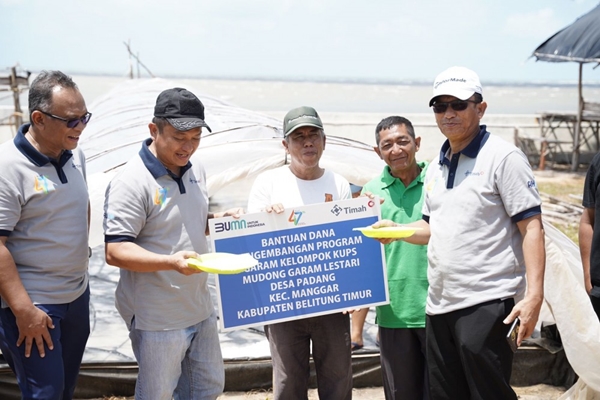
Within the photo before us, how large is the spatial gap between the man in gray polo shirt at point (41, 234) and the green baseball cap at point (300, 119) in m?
1.00

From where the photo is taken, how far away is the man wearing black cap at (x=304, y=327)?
319cm

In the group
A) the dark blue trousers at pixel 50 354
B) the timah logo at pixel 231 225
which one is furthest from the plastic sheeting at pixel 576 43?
the dark blue trousers at pixel 50 354

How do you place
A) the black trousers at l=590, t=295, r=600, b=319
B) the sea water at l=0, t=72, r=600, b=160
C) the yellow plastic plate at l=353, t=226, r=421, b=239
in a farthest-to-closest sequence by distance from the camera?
the sea water at l=0, t=72, r=600, b=160 → the black trousers at l=590, t=295, r=600, b=319 → the yellow plastic plate at l=353, t=226, r=421, b=239

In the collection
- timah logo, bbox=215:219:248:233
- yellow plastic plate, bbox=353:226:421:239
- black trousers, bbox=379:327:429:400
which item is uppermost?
timah logo, bbox=215:219:248:233

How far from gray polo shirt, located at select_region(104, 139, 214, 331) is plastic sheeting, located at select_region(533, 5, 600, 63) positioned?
1015 centimetres

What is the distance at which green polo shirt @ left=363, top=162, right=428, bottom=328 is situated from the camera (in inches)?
126

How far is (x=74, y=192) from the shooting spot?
2.76 meters

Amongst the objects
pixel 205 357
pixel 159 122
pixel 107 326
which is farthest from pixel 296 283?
pixel 107 326

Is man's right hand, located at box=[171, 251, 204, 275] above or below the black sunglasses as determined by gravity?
below

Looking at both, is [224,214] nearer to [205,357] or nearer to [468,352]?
[205,357]

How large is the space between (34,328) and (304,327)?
1325 millimetres

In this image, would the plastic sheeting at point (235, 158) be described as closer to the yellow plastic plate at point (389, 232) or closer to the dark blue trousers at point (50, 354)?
the dark blue trousers at point (50, 354)

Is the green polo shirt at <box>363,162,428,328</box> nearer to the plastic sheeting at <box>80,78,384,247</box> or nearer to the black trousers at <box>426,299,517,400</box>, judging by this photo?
the black trousers at <box>426,299,517,400</box>

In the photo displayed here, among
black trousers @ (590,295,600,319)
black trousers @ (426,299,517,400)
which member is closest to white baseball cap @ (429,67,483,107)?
black trousers @ (426,299,517,400)
